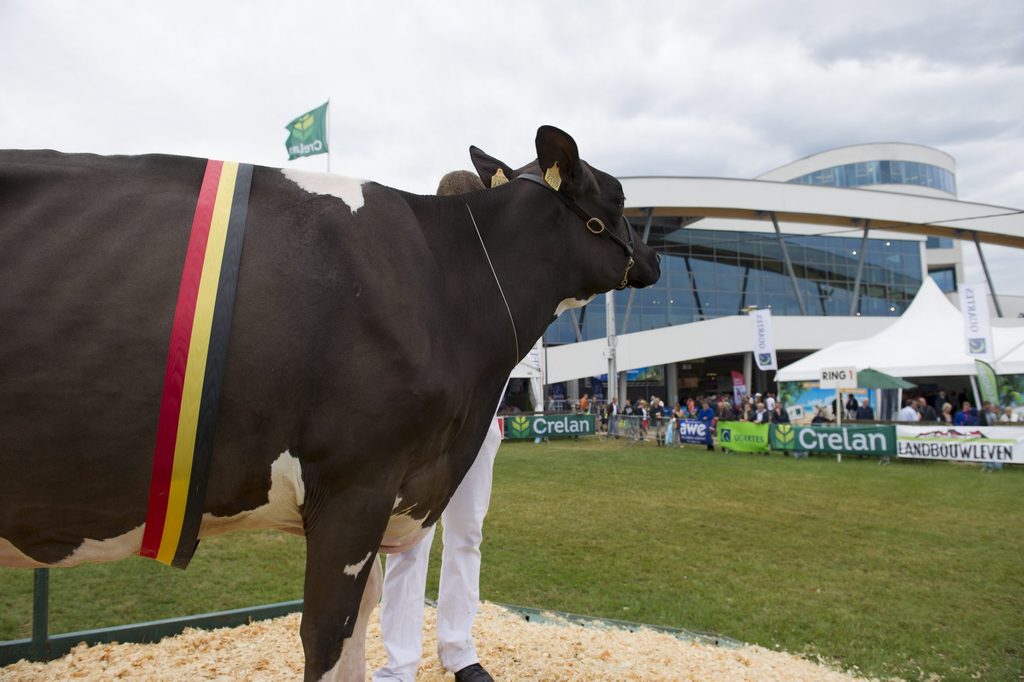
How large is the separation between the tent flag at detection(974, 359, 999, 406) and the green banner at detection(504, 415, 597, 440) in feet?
42.5

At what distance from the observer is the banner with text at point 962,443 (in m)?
16.2

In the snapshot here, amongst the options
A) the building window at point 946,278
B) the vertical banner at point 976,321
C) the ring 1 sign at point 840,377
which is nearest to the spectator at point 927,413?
the vertical banner at point 976,321

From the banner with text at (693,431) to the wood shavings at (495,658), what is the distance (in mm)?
18879

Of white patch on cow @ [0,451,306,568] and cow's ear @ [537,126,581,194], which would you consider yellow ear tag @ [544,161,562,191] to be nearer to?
cow's ear @ [537,126,581,194]

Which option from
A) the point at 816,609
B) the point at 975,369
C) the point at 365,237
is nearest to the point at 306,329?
the point at 365,237

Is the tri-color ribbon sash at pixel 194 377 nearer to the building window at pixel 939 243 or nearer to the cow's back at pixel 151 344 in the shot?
the cow's back at pixel 151 344

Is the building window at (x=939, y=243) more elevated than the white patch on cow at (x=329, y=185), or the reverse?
the building window at (x=939, y=243)

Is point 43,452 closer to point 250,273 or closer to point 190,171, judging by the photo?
point 250,273

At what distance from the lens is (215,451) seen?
5.62 ft

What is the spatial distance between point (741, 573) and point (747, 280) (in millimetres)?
42295

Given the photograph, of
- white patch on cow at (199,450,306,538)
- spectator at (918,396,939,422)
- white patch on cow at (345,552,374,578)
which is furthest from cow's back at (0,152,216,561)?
spectator at (918,396,939,422)

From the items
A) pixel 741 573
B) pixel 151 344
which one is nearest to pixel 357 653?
pixel 151 344

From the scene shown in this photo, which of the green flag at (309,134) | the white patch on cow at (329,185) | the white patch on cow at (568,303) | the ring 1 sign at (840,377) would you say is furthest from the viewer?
the green flag at (309,134)

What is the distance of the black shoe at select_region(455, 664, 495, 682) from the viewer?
3.51m
